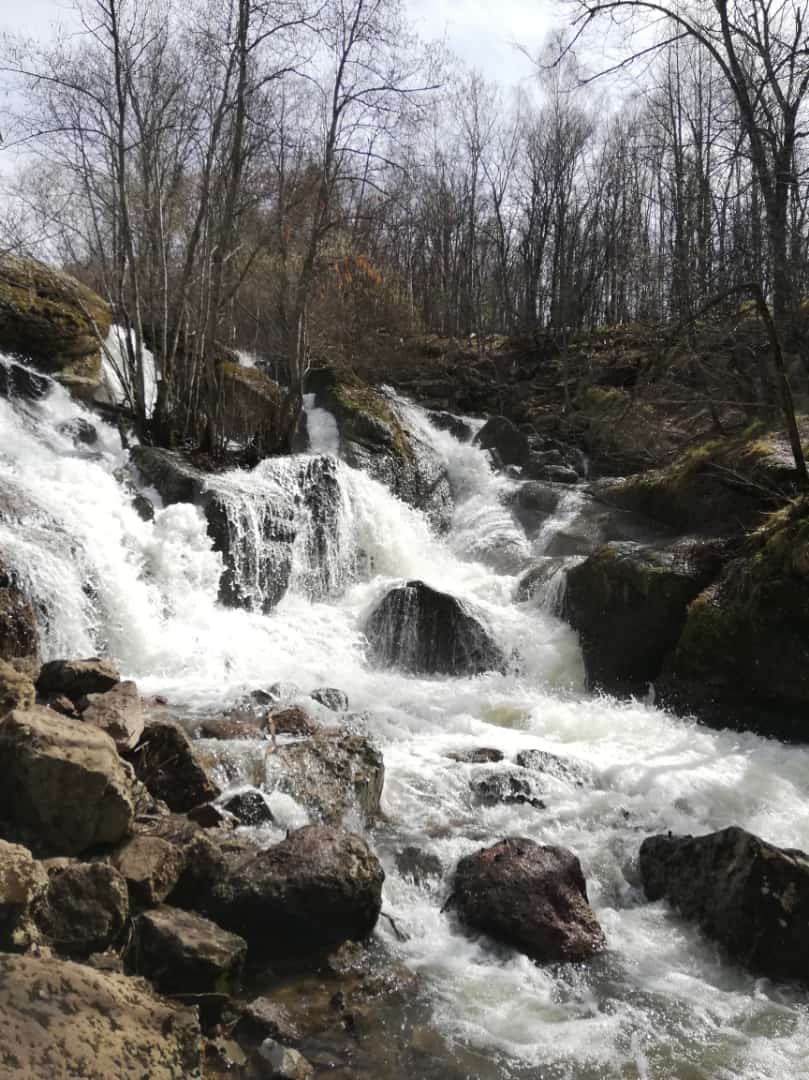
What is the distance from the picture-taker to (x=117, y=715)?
5188 mm

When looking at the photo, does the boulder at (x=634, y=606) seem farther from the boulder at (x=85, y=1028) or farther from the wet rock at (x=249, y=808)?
the boulder at (x=85, y=1028)

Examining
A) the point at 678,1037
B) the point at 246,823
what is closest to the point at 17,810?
the point at 246,823

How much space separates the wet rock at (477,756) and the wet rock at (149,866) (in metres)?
2.90

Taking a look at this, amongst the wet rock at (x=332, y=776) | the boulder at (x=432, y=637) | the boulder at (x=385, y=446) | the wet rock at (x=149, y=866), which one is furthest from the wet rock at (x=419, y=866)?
the boulder at (x=385, y=446)

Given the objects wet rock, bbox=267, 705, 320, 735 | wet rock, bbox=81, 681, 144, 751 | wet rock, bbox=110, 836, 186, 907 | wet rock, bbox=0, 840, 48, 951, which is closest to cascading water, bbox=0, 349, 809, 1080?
wet rock, bbox=267, 705, 320, 735

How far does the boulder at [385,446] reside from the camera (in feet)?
46.7

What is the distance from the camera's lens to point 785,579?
25.0ft

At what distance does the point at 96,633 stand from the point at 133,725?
2950 mm

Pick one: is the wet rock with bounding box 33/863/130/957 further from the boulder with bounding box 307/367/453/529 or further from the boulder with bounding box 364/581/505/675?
the boulder with bounding box 307/367/453/529

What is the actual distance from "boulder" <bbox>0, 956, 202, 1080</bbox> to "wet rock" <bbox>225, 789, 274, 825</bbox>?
211cm

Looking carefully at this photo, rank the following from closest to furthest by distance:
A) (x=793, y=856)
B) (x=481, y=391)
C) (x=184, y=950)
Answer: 1. (x=184, y=950)
2. (x=793, y=856)
3. (x=481, y=391)

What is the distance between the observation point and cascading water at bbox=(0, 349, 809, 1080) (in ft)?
12.2

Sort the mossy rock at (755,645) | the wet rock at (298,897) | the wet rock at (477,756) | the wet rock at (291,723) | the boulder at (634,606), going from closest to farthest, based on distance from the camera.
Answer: the wet rock at (298,897), the wet rock at (291,723), the wet rock at (477,756), the mossy rock at (755,645), the boulder at (634,606)

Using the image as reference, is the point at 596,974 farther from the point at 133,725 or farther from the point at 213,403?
the point at 213,403
